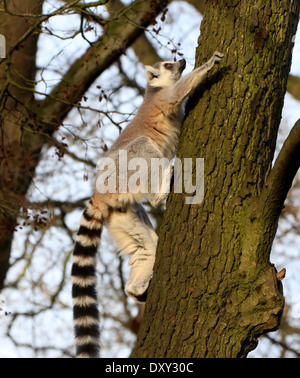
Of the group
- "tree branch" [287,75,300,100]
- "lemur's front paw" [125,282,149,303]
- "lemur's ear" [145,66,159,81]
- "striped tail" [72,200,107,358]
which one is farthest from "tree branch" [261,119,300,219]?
"tree branch" [287,75,300,100]

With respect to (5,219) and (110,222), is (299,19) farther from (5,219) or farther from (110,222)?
(5,219)

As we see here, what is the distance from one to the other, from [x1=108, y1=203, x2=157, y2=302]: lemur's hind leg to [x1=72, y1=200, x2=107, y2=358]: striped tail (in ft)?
0.61

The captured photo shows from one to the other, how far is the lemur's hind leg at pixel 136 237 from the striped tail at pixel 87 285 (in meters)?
0.19

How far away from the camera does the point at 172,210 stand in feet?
12.2

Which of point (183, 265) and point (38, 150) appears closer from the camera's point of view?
point (183, 265)

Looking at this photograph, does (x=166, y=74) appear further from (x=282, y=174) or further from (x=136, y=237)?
(x=282, y=174)

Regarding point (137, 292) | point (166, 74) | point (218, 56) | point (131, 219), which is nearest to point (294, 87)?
point (166, 74)

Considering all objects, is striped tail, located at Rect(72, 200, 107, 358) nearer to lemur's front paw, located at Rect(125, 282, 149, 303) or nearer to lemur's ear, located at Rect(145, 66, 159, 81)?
lemur's front paw, located at Rect(125, 282, 149, 303)

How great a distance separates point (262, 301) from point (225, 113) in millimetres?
1445

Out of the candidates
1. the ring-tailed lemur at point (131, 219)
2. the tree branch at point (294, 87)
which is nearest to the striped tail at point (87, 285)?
the ring-tailed lemur at point (131, 219)

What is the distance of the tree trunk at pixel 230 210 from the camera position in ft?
10.8

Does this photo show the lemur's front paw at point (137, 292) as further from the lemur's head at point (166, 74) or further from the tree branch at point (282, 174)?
the lemur's head at point (166, 74)

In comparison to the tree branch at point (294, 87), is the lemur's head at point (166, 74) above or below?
below

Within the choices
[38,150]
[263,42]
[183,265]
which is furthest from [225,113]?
[38,150]
